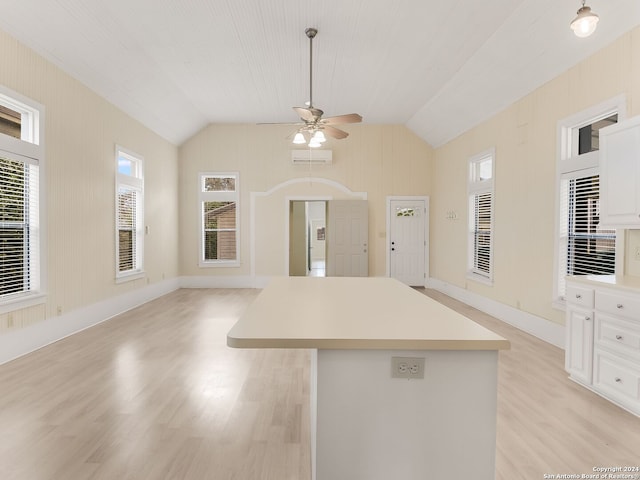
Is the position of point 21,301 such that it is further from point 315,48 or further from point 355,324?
point 315,48

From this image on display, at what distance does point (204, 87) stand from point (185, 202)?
2806 mm

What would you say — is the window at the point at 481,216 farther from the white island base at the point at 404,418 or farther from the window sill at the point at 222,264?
the window sill at the point at 222,264

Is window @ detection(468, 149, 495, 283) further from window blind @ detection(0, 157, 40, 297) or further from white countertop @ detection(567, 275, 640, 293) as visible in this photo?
window blind @ detection(0, 157, 40, 297)

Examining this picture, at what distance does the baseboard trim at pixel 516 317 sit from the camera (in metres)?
4.02

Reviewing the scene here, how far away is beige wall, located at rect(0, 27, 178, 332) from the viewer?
3699mm

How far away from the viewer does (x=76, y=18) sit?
3.66 metres

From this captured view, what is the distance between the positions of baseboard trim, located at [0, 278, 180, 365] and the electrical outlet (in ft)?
12.5

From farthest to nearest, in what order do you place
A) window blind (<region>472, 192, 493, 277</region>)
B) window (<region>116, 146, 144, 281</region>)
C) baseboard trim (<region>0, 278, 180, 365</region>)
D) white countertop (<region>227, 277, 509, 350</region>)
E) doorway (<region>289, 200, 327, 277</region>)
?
doorway (<region>289, 200, 327, 277</region>) → window blind (<region>472, 192, 493, 277</region>) → window (<region>116, 146, 144, 281</region>) → baseboard trim (<region>0, 278, 180, 365</region>) → white countertop (<region>227, 277, 509, 350</region>)

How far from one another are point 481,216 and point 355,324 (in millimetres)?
5148

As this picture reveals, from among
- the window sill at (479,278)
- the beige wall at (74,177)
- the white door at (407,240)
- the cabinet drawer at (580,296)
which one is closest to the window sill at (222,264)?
the beige wall at (74,177)

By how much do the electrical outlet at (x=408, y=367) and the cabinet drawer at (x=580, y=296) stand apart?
226 centimetres

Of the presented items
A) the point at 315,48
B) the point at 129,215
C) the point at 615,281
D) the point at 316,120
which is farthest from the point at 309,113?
the point at 129,215

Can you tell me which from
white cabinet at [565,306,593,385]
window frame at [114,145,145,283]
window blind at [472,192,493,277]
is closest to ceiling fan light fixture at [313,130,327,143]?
white cabinet at [565,306,593,385]

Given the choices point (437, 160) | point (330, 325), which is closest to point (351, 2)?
point (330, 325)
